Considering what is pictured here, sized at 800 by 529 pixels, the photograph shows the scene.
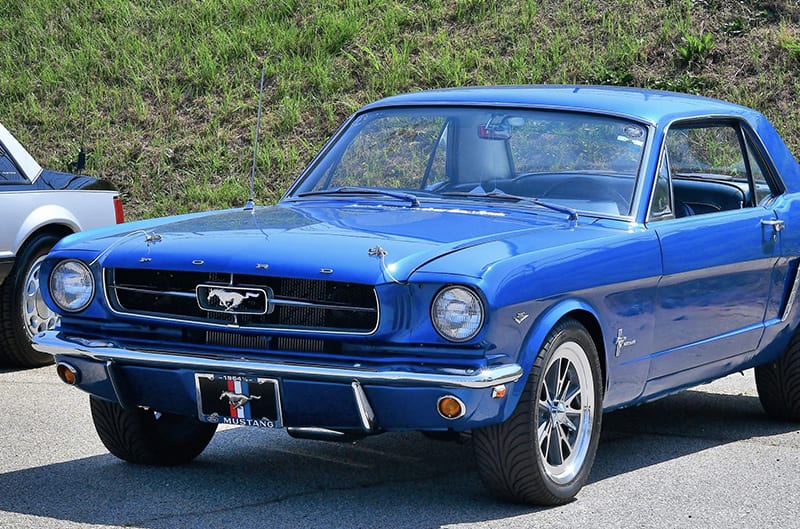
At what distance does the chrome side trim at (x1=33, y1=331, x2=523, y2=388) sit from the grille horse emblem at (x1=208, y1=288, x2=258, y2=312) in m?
0.19

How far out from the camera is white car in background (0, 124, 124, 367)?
832 cm

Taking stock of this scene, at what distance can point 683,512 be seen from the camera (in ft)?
16.3

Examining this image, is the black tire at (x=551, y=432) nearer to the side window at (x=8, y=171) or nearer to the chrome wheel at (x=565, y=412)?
the chrome wheel at (x=565, y=412)

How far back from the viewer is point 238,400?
A: 4.73m

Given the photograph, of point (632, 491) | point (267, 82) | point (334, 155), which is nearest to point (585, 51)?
point (267, 82)

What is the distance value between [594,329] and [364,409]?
1.07 metres

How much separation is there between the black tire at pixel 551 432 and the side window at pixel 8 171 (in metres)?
4.74

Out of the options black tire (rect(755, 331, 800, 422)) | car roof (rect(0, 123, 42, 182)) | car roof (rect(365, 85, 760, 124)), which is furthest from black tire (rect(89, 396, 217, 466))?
car roof (rect(0, 123, 42, 182))

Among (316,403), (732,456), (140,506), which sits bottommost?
(732,456)

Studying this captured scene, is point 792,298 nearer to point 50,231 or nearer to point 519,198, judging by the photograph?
point 519,198

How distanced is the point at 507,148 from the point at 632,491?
163 cm

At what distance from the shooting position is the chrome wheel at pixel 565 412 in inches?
194

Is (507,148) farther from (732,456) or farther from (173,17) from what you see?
(173,17)

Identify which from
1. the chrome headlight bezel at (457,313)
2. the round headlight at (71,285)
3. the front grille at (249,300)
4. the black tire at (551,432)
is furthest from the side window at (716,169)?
the round headlight at (71,285)
